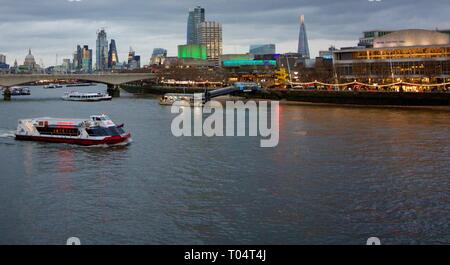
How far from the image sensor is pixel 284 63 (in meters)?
76.1

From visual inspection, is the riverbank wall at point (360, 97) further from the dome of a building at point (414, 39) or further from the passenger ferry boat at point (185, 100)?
the dome of a building at point (414, 39)

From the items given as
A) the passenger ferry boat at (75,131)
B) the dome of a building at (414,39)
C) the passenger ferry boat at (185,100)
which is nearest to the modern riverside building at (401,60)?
the dome of a building at (414,39)

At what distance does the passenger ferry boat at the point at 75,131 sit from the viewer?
51.0 ft

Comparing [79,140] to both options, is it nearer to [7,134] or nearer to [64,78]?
[7,134]

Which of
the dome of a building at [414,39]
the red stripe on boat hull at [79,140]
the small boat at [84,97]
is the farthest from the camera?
the dome of a building at [414,39]

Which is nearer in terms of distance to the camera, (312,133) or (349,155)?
(349,155)

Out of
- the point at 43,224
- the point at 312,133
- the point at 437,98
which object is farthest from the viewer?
the point at 437,98

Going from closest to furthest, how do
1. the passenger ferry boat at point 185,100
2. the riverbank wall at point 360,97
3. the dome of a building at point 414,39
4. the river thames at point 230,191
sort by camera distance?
the river thames at point 230,191
the riverbank wall at point 360,97
the passenger ferry boat at point 185,100
the dome of a building at point 414,39

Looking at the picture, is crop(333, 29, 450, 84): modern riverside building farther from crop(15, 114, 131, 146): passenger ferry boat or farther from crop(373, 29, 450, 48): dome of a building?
crop(15, 114, 131, 146): passenger ferry boat

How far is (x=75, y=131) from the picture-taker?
52.6 ft

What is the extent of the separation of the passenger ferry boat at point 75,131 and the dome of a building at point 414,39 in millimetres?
32528
